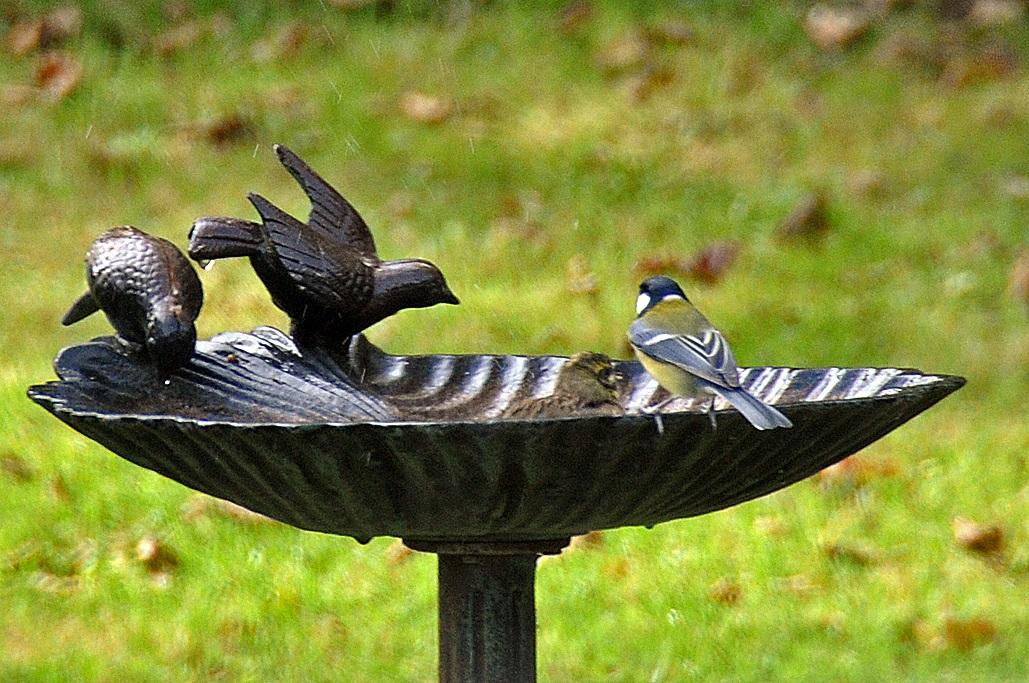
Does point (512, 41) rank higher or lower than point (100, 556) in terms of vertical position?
higher

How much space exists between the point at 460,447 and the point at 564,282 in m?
3.93

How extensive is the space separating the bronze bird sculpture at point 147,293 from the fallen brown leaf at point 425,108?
439 cm

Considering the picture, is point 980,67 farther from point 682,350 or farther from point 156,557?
point 682,350

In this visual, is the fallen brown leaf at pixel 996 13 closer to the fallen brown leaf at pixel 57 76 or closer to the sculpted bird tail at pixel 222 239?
the fallen brown leaf at pixel 57 76

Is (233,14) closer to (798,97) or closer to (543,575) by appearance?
(798,97)

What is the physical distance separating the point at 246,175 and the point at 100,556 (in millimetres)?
2678

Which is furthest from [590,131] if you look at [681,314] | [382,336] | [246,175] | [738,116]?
[681,314]

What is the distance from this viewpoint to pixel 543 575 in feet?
15.4

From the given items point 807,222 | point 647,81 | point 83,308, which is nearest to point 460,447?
point 83,308

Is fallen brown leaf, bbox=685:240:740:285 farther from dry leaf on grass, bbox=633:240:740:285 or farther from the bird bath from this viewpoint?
the bird bath

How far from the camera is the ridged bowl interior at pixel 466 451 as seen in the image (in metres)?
2.36

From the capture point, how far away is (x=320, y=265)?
9.96 ft

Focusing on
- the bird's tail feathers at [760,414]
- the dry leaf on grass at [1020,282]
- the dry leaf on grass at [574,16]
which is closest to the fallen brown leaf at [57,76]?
the dry leaf on grass at [574,16]

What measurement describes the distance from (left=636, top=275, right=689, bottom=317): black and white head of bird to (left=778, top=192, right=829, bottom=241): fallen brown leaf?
3737 millimetres
